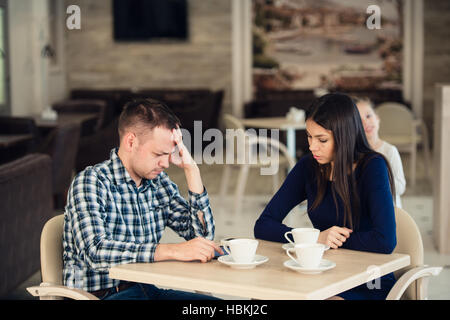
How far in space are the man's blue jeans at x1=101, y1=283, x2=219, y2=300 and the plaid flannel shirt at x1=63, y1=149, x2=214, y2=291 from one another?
0.04m

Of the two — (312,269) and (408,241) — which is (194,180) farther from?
(408,241)

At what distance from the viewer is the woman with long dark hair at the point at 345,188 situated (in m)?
2.30

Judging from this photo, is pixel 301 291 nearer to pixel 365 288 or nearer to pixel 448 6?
pixel 365 288

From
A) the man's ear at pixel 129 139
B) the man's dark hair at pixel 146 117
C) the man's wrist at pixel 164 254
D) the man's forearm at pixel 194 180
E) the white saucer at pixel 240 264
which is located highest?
the man's dark hair at pixel 146 117

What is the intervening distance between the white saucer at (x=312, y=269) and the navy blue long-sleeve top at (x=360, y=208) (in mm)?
311

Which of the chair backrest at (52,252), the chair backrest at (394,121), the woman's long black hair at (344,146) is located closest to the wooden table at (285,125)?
the chair backrest at (394,121)

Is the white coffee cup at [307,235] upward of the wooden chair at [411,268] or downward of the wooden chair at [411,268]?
upward

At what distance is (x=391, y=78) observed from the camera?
412 inches

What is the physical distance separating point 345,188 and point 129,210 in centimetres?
75

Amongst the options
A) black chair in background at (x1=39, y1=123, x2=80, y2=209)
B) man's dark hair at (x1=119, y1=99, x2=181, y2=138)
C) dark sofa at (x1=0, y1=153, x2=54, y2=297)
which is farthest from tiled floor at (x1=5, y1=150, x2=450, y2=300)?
man's dark hair at (x1=119, y1=99, x2=181, y2=138)

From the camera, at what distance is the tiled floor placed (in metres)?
4.17

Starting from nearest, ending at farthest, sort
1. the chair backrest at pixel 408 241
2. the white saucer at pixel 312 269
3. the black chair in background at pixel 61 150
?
1. the white saucer at pixel 312 269
2. the chair backrest at pixel 408 241
3. the black chair in background at pixel 61 150

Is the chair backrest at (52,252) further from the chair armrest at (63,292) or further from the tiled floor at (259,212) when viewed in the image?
the tiled floor at (259,212)

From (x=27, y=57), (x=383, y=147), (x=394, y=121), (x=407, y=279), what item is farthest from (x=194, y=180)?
(x=27, y=57)
